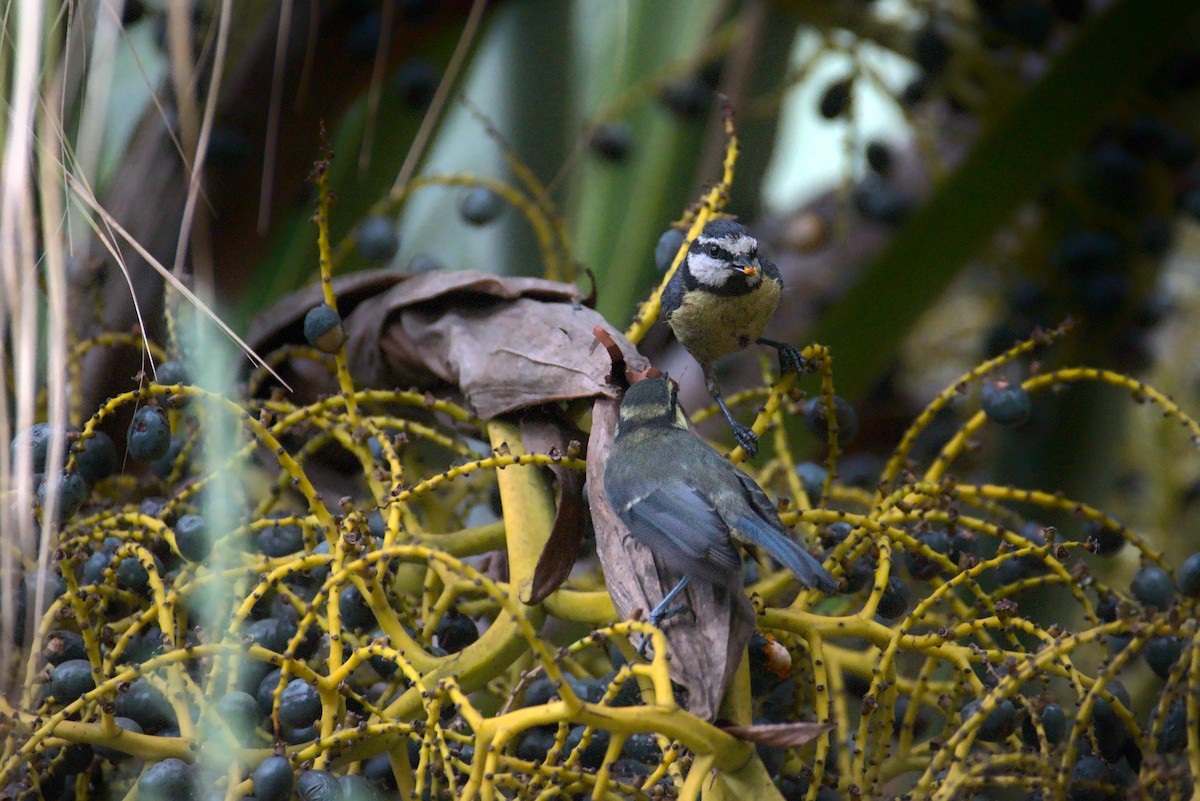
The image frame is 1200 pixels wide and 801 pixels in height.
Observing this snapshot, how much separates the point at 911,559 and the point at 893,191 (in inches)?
38.1

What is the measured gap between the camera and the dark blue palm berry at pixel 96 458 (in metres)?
0.99

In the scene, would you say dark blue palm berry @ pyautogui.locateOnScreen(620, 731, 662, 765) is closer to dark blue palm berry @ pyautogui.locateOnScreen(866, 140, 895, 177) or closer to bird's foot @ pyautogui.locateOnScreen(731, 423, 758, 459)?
bird's foot @ pyautogui.locateOnScreen(731, 423, 758, 459)

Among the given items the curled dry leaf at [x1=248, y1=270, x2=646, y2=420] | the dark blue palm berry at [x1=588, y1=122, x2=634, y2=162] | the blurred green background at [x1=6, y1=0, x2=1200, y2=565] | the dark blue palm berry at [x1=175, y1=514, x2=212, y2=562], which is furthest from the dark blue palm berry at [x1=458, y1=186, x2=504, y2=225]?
the dark blue palm berry at [x1=175, y1=514, x2=212, y2=562]

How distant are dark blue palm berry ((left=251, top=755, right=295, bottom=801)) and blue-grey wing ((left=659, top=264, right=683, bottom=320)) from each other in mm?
482

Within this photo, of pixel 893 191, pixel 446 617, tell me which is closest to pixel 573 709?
pixel 446 617

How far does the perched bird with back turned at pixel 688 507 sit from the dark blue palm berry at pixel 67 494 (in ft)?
1.30

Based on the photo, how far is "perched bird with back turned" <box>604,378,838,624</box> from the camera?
0.79 meters

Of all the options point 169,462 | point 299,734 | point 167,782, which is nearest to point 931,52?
point 169,462

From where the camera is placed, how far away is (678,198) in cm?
168

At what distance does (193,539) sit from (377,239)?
49cm

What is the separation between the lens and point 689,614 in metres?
0.81

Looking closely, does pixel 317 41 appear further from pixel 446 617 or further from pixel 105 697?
pixel 105 697

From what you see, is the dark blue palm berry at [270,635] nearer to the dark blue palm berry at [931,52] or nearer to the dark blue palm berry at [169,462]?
the dark blue palm berry at [169,462]

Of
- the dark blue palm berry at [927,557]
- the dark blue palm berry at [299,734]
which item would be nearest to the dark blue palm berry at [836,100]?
the dark blue palm berry at [927,557]
